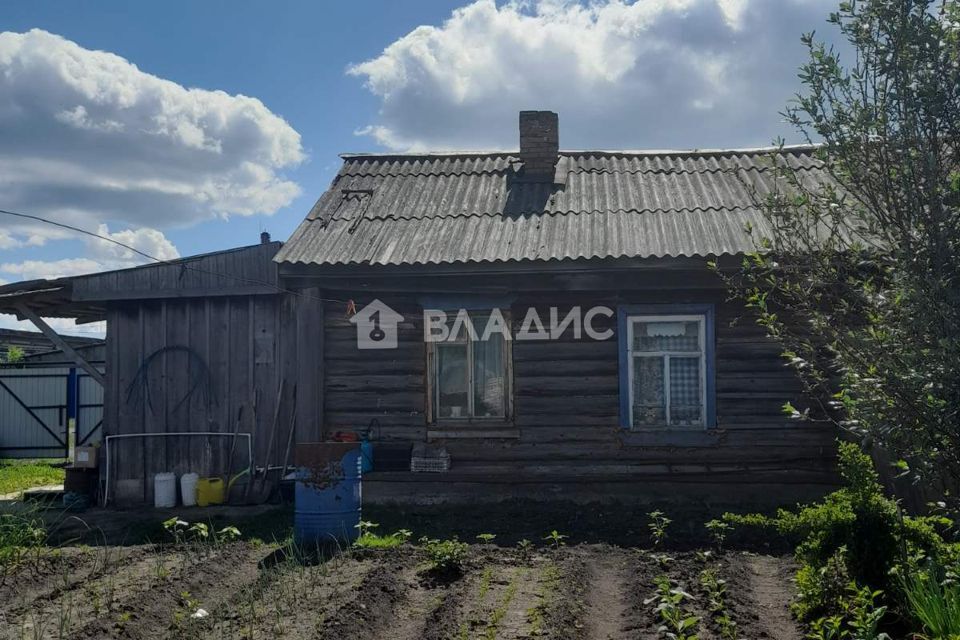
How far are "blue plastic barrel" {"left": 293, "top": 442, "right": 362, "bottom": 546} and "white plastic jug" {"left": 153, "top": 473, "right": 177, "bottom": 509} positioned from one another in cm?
357

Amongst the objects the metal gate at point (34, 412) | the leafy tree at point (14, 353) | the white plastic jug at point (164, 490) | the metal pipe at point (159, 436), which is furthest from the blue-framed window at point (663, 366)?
the leafy tree at point (14, 353)

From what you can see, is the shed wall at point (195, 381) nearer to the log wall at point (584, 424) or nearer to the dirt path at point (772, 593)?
the log wall at point (584, 424)

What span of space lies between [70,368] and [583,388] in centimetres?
1184

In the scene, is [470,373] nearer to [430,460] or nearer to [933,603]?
[430,460]

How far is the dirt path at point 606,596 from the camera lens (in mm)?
4758

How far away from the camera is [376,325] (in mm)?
9297

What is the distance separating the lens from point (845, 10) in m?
4.18

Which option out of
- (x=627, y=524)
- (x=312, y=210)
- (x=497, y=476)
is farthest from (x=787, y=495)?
(x=312, y=210)

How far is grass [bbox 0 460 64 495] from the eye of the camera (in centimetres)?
1250

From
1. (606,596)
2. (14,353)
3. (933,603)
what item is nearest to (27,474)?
(14,353)

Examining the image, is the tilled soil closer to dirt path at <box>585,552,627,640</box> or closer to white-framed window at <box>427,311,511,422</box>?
dirt path at <box>585,552,627,640</box>

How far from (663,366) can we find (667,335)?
350 mm

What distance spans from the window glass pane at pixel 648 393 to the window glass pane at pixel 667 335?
155 millimetres

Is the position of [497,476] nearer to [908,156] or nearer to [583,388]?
[583,388]
